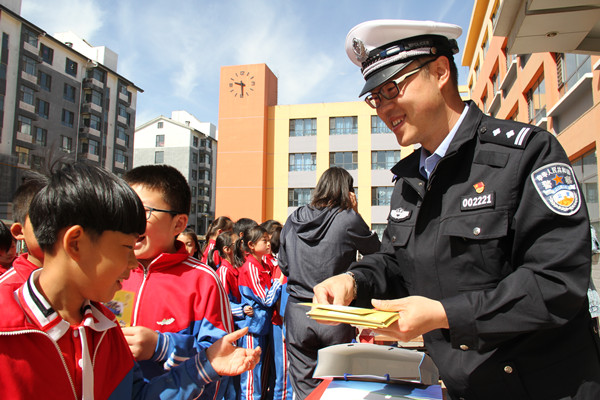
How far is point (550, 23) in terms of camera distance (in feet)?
12.0

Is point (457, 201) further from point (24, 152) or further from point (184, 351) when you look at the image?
point (24, 152)

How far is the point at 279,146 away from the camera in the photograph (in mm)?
34688

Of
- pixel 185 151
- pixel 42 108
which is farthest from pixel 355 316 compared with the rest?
pixel 185 151

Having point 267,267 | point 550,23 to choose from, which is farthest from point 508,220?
point 267,267

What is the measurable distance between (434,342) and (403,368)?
27 cm

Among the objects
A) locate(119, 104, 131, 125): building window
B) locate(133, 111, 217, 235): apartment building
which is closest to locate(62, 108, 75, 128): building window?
locate(119, 104, 131, 125): building window

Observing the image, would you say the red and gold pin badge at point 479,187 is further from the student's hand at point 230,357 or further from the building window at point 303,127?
the building window at point 303,127

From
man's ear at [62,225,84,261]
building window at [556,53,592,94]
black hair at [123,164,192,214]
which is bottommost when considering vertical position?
man's ear at [62,225,84,261]

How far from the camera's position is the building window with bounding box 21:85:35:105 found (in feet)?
123

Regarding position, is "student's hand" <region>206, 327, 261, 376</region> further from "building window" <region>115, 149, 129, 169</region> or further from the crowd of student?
"building window" <region>115, 149, 129, 169</region>

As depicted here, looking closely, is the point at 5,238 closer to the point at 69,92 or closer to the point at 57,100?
the point at 57,100

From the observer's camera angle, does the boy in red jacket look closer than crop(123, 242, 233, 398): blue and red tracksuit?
Yes

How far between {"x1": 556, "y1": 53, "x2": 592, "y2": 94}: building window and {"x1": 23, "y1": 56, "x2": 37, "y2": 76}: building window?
4136cm

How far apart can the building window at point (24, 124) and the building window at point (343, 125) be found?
1062 inches
